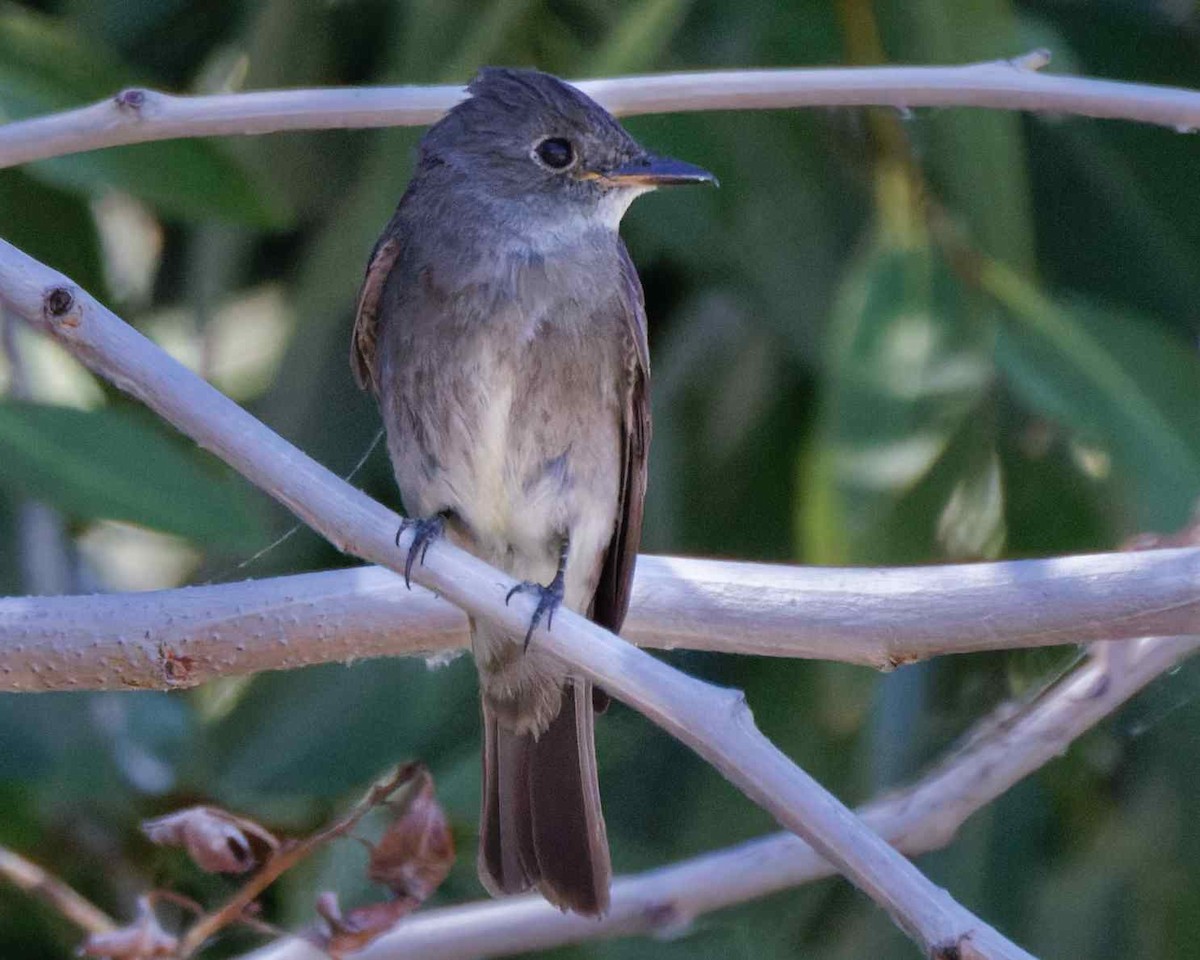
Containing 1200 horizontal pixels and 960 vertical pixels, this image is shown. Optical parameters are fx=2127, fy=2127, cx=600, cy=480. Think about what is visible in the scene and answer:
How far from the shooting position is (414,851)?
2.55m

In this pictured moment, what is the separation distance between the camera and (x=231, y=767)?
140 inches

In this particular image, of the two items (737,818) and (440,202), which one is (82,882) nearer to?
(737,818)

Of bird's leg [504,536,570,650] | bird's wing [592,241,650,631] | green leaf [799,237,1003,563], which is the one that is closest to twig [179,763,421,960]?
bird's leg [504,536,570,650]

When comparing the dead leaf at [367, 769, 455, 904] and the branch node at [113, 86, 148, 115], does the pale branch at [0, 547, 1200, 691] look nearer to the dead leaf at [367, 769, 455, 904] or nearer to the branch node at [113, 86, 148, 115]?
the dead leaf at [367, 769, 455, 904]

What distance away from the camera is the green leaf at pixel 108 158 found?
10.6ft

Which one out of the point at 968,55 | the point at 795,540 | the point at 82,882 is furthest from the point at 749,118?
the point at 82,882

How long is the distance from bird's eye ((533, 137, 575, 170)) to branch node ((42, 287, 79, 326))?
1.26m

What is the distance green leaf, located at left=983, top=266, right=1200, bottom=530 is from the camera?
3102 mm

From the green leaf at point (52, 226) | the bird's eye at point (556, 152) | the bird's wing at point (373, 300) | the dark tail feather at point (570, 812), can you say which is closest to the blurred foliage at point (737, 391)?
the green leaf at point (52, 226)

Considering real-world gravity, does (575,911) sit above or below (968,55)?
below

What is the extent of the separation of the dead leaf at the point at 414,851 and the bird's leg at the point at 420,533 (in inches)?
11.2

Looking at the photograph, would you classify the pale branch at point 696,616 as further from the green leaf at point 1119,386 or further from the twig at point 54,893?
the green leaf at point 1119,386

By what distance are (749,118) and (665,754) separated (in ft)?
3.81

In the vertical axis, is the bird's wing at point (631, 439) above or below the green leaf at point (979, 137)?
below
